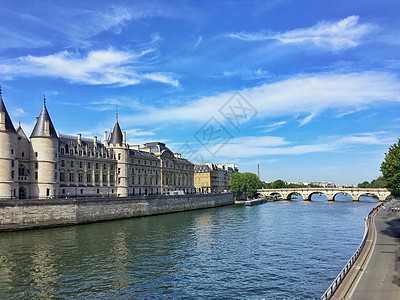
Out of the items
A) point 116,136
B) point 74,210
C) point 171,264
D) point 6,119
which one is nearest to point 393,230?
point 171,264

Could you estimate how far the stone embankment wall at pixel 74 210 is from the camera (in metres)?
46.3

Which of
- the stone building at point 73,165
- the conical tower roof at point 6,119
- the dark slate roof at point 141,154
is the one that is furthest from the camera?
the dark slate roof at point 141,154

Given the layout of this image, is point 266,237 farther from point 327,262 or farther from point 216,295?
point 216,295

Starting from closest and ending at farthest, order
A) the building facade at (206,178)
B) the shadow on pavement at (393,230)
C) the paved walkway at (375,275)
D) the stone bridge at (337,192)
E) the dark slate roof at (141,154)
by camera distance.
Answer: the paved walkway at (375,275)
the shadow on pavement at (393,230)
the dark slate roof at (141,154)
the stone bridge at (337,192)
the building facade at (206,178)

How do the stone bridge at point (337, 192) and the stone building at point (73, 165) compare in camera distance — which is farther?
the stone bridge at point (337, 192)

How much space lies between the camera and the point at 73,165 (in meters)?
67.3

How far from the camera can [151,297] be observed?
21125 mm

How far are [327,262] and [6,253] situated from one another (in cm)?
3053

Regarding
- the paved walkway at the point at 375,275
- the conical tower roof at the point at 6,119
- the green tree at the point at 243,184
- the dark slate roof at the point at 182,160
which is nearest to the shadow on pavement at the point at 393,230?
the paved walkway at the point at 375,275

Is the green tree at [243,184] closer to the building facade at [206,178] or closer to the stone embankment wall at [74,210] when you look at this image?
the building facade at [206,178]

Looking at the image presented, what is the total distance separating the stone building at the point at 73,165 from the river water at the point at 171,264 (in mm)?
12385

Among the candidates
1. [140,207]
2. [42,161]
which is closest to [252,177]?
[140,207]

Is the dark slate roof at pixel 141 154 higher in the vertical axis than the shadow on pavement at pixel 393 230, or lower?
higher

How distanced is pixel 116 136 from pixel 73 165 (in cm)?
1422
